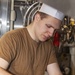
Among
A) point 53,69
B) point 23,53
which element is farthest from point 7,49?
point 53,69

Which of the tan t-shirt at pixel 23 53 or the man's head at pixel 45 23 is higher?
the man's head at pixel 45 23

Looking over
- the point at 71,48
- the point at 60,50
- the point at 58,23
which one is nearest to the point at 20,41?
the point at 58,23

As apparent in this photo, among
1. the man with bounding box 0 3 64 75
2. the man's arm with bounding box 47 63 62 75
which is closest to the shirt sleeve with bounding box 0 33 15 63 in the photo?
the man with bounding box 0 3 64 75

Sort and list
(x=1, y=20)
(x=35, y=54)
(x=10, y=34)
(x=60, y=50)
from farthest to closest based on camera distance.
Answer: (x=60, y=50), (x=1, y=20), (x=35, y=54), (x=10, y=34)

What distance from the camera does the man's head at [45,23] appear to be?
1009 mm

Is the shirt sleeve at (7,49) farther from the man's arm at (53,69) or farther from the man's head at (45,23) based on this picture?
the man's arm at (53,69)

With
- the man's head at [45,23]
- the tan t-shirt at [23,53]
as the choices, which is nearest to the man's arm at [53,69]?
the tan t-shirt at [23,53]

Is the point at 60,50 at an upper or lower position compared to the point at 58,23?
lower

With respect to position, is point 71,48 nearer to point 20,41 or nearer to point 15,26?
point 15,26

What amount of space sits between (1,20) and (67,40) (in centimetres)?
111

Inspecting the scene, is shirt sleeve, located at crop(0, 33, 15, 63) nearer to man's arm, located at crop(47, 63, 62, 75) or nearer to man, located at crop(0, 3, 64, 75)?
man, located at crop(0, 3, 64, 75)

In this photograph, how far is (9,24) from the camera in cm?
162

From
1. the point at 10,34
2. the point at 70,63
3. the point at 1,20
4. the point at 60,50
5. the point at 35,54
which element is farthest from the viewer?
the point at 70,63

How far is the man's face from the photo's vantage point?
1.03m
